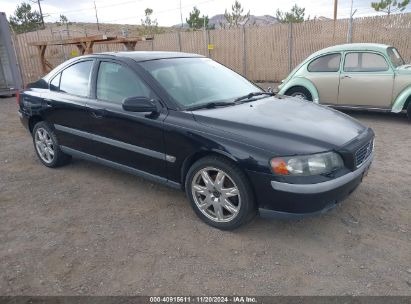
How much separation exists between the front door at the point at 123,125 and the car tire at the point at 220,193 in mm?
448

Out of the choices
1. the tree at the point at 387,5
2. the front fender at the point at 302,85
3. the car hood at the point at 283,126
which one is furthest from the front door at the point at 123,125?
the tree at the point at 387,5

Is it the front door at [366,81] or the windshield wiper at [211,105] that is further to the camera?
the front door at [366,81]

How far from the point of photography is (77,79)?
4395 mm

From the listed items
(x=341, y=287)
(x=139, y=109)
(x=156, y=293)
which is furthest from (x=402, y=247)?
(x=139, y=109)

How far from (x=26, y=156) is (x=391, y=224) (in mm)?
5343

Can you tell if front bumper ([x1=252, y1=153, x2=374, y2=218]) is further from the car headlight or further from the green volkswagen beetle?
the green volkswagen beetle

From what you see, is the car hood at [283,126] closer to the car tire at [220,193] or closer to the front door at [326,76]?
the car tire at [220,193]

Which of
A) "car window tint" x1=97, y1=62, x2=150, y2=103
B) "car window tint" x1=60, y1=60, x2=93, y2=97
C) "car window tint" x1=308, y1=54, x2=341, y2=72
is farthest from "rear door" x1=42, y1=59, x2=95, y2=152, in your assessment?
"car window tint" x1=308, y1=54, x2=341, y2=72

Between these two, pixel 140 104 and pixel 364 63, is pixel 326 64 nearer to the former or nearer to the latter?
pixel 364 63

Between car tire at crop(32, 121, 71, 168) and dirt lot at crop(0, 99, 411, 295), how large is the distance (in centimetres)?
62

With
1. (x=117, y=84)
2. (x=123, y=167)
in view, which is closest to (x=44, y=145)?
(x=123, y=167)

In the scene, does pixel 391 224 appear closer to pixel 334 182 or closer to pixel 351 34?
pixel 334 182

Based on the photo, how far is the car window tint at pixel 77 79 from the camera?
4.24 metres

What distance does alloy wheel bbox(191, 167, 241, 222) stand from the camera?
3135 millimetres
